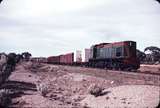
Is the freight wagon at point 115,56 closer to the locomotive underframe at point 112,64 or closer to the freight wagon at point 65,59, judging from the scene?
the locomotive underframe at point 112,64

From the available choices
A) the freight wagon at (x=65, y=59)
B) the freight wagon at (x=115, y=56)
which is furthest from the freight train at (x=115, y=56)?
the freight wagon at (x=65, y=59)

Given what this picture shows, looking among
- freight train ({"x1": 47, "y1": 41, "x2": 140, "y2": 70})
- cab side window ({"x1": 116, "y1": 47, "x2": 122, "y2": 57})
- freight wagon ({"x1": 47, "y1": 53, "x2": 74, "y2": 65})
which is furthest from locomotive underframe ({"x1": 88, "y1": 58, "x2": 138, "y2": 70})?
freight wagon ({"x1": 47, "y1": 53, "x2": 74, "y2": 65})

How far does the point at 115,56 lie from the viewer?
3381cm

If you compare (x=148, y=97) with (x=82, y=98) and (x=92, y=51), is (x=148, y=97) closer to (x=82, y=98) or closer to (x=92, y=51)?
(x=82, y=98)

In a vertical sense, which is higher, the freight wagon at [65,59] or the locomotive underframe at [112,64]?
the freight wagon at [65,59]

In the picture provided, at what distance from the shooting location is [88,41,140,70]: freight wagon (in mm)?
31423

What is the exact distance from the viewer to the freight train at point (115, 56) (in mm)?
31422

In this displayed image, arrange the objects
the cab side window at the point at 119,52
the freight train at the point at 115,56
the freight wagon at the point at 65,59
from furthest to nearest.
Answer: the freight wagon at the point at 65,59 < the cab side window at the point at 119,52 < the freight train at the point at 115,56

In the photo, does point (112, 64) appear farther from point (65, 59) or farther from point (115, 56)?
point (65, 59)

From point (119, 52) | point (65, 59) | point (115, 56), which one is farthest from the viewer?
point (65, 59)

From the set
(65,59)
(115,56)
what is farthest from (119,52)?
(65,59)

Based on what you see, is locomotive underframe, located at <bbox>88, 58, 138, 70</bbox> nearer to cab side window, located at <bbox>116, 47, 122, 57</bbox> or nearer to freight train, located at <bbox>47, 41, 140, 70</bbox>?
freight train, located at <bbox>47, 41, 140, 70</bbox>

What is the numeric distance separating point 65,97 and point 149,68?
71.6 ft

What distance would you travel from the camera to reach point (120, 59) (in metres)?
32.5
